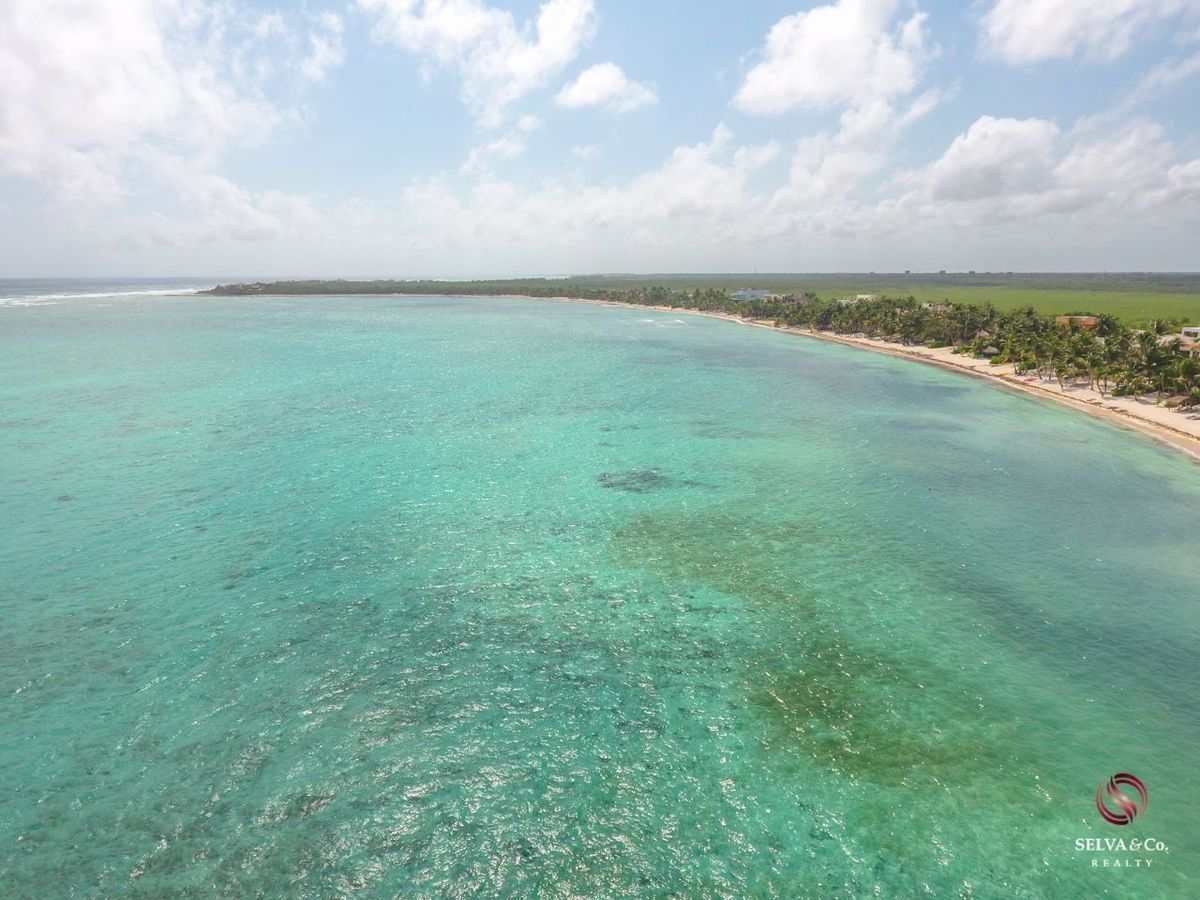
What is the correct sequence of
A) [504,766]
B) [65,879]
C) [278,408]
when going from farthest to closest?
[278,408], [504,766], [65,879]

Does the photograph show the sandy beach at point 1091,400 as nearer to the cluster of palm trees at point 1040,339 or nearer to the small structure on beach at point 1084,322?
the cluster of palm trees at point 1040,339

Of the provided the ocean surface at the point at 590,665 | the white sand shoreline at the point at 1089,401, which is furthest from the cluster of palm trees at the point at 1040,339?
the ocean surface at the point at 590,665

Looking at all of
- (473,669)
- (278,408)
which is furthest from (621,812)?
(278,408)

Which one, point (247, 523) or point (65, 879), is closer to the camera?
point (65, 879)

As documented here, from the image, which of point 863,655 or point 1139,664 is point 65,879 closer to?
point 863,655

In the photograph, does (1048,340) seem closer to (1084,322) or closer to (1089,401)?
(1089,401)

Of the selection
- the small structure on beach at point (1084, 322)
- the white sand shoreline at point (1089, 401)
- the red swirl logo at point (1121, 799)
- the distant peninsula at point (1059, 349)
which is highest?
the small structure on beach at point (1084, 322)
